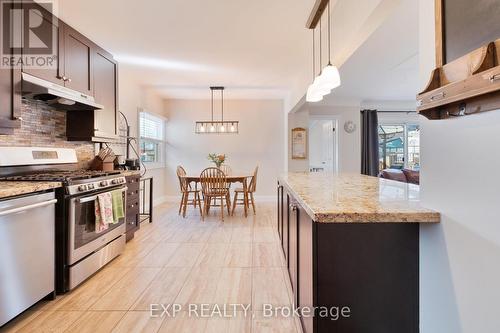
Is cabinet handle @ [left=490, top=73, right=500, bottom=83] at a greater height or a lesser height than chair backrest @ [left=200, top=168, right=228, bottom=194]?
greater

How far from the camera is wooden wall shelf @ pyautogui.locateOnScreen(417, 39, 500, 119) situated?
2.33 feet

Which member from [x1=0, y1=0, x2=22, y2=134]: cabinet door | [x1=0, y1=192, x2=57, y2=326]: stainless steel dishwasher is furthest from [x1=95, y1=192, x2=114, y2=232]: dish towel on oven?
[x1=0, y1=0, x2=22, y2=134]: cabinet door

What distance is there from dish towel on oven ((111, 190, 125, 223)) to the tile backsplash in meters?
0.84

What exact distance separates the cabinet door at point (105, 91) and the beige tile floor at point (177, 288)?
4.82 ft

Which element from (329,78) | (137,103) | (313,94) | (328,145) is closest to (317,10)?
(329,78)

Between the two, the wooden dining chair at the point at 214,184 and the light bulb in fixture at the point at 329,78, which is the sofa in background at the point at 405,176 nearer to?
the wooden dining chair at the point at 214,184

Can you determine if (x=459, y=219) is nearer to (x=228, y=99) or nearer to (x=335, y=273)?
(x=335, y=273)

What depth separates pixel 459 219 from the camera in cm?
90

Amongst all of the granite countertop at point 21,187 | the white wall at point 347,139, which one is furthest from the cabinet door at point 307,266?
the white wall at point 347,139

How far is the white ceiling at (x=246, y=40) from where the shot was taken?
95.5 inches

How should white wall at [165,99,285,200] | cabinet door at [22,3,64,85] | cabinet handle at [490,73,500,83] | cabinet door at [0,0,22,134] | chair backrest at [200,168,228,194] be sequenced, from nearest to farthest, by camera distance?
cabinet handle at [490,73,500,83] → cabinet door at [0,0,22,134] → cabinet door at [22,3,64,85] → chair backrest at [200,168,228,194] → white wall at [165,99,285,200]

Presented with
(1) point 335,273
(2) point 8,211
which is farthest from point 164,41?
(1) point 335,273

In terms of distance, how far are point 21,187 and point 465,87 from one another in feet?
7.66

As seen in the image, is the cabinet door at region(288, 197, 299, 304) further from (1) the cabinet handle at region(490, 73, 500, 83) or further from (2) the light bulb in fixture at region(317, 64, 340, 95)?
Result: (1) the cabinet handle at region(490, 73, 500, 83)
